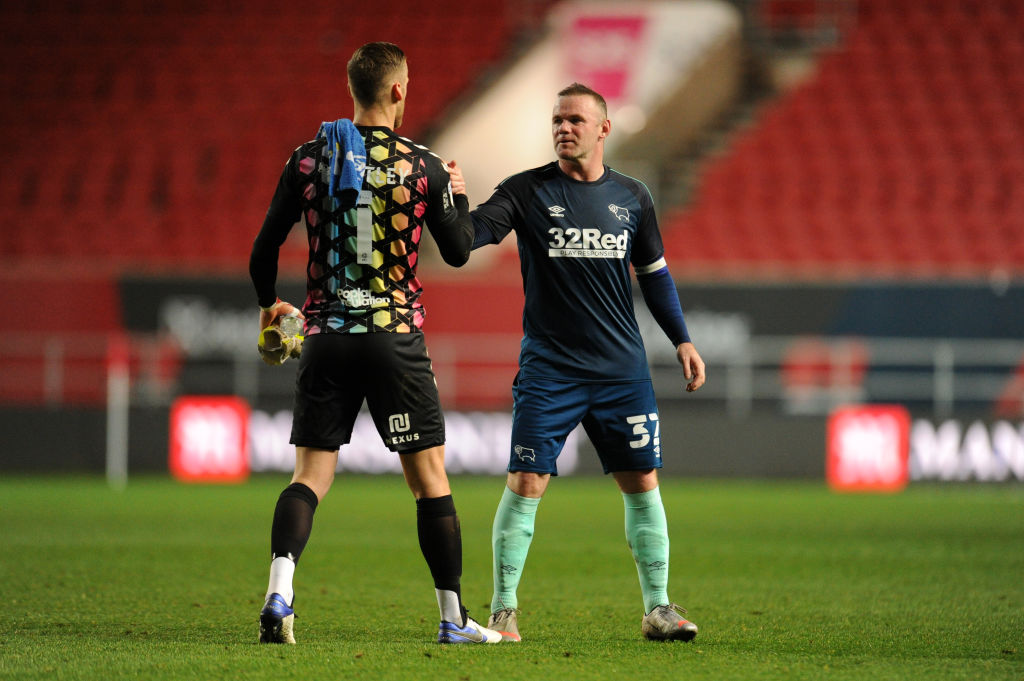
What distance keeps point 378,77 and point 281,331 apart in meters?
0.92

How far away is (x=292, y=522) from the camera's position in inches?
180

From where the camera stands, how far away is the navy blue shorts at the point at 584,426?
16.4 ft

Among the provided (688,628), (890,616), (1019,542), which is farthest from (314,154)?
(1019,542)

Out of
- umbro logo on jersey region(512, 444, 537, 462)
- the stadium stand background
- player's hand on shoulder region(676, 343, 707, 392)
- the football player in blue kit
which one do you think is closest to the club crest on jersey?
the football player in blue kit

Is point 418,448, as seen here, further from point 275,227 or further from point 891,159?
point 891,159

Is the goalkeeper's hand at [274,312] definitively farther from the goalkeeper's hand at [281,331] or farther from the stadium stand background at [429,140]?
the stadium stand background at [429,140]

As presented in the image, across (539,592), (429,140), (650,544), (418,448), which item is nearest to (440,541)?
(418,448)

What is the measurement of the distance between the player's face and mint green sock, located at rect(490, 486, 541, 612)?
1236 mm

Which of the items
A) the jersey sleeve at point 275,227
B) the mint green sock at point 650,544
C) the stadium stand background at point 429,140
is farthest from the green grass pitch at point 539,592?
the stadium stand background at point 429,140

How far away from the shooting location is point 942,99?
1905 centimetres

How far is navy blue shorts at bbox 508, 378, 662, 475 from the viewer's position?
500cm

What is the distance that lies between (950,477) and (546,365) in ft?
33.5

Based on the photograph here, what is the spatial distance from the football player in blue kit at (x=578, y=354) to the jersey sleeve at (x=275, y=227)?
71 centimetres

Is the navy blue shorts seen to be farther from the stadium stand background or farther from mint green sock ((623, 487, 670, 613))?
the stadium stand background
